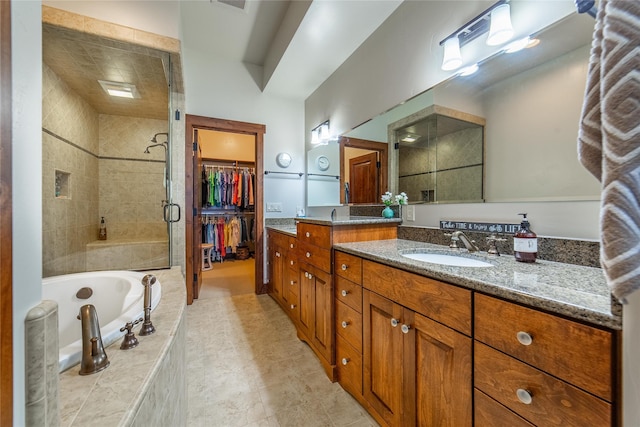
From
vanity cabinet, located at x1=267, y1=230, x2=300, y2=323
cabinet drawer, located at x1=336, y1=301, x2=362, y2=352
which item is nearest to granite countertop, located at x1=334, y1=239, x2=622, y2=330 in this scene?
cabinet drawer, located at x1=336, y1=301, x2=362, y2=352

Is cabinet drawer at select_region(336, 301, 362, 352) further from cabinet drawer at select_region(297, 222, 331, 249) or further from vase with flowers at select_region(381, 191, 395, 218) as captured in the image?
vase with flowers at select_region(381, 191, 395, 218)

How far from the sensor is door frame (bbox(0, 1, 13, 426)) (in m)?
0.32

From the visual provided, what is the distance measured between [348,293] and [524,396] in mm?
839

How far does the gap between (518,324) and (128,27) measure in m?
2.67

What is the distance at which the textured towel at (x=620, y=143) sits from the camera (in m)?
0.40

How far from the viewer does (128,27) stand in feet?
5.69

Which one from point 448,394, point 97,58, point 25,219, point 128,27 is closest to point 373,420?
point 448,394

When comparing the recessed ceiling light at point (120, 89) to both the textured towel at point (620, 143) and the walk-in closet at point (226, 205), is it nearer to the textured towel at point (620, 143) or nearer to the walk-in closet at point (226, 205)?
the walk-in closet at point (226, 205)

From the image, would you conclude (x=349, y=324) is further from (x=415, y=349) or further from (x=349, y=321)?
(x=415, y=349)

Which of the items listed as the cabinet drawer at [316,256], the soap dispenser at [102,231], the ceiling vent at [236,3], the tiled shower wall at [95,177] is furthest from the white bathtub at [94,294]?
the ceiling vent at [236,3]

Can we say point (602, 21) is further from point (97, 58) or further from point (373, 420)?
point (97, 58)

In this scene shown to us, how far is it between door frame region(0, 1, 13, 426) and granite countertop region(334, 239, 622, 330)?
0.97 m

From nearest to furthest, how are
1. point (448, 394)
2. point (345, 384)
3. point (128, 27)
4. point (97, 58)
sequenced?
point (448, 394) → point (345, 384) → point (128, 27) → point (97, 58)

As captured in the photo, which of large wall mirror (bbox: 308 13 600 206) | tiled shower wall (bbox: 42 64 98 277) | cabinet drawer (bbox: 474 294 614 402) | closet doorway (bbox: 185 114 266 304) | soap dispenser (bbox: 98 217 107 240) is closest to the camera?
cabinet drawer (bbox: 474 294 614 402)
